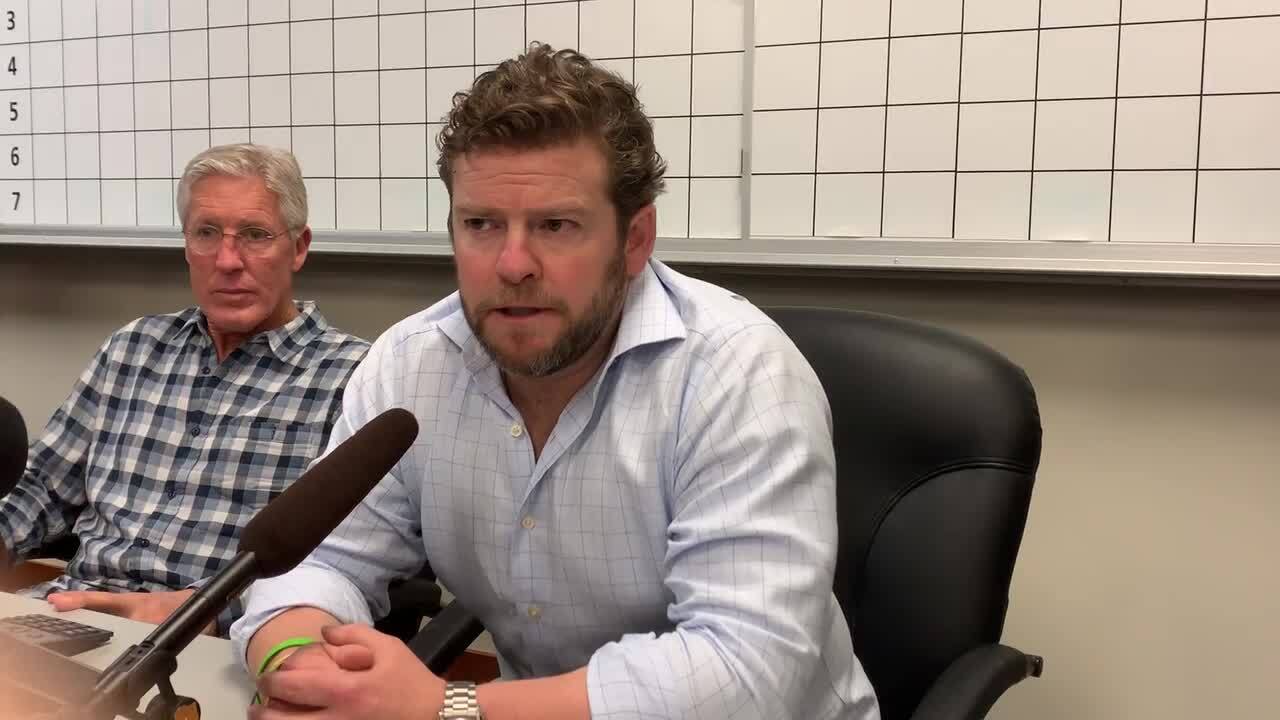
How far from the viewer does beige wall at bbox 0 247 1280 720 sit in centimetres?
155

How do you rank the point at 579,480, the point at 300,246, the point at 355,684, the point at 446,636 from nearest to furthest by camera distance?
the point at 355,684, the point at 579,480, the point at 446,636, the point at 300,246

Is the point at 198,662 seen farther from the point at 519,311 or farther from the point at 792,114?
the point at 792,114

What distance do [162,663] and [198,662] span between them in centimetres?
49

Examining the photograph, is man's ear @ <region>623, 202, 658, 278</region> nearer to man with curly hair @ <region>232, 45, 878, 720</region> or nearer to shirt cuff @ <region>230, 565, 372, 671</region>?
man with curly hair @ <region>232, 45, 878, 720</region>

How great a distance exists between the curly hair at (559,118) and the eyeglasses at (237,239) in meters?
0.84

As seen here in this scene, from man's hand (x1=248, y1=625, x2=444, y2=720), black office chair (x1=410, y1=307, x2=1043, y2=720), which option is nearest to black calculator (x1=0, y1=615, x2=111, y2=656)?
man's hand (x1=248, y1=625, x2=444, y2=720)

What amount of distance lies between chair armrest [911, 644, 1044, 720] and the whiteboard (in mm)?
707

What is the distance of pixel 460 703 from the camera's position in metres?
0.84

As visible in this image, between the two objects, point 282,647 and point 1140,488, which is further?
point 1140,488

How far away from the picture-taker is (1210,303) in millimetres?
1549

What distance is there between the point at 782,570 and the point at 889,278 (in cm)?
93

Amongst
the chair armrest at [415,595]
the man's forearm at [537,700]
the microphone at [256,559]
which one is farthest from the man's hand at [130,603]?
the microphone at [256,559]

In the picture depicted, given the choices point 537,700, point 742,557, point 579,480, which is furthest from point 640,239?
point 537,700

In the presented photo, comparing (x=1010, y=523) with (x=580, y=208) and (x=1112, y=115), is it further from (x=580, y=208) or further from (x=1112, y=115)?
(x=1112, y=115)
